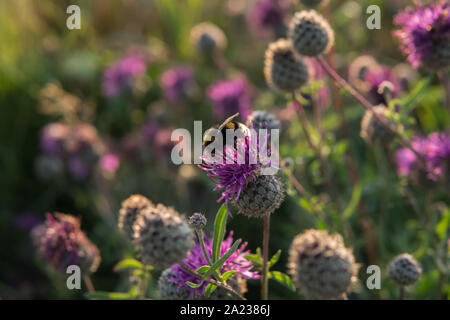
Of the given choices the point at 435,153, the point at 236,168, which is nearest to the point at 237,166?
the point at 236,168

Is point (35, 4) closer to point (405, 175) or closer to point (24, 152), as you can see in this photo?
point (24, 152)

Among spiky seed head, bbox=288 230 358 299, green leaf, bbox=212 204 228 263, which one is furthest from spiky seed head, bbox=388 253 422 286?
green leaf, bbox=212 204 228 263

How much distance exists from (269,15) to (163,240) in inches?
161

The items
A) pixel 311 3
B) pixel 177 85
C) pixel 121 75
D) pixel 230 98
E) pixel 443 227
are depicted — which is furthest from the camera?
pixel 121 75

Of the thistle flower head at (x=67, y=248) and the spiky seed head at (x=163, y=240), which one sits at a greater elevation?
the thistle flower head at (x=67, y=248)

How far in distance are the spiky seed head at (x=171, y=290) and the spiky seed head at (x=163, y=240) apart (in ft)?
1.21

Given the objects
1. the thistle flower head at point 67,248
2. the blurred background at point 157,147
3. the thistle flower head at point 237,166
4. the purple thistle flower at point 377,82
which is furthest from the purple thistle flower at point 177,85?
the thistle flower head at point 237,166

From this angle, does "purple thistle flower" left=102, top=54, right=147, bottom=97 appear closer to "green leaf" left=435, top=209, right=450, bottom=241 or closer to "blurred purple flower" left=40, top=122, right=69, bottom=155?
"blurred purple flower" left=40, top=122, right=69, bottom=155

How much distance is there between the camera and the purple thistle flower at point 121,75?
19.0 feet

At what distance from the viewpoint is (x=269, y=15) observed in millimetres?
5504

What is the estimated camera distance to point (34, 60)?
23.6 feet

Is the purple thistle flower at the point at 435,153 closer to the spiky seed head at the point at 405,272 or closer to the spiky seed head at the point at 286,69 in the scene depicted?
the spiky seed head at the point at 405,272

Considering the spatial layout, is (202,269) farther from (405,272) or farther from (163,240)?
(405,272)

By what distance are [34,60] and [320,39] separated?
5.55 metres
